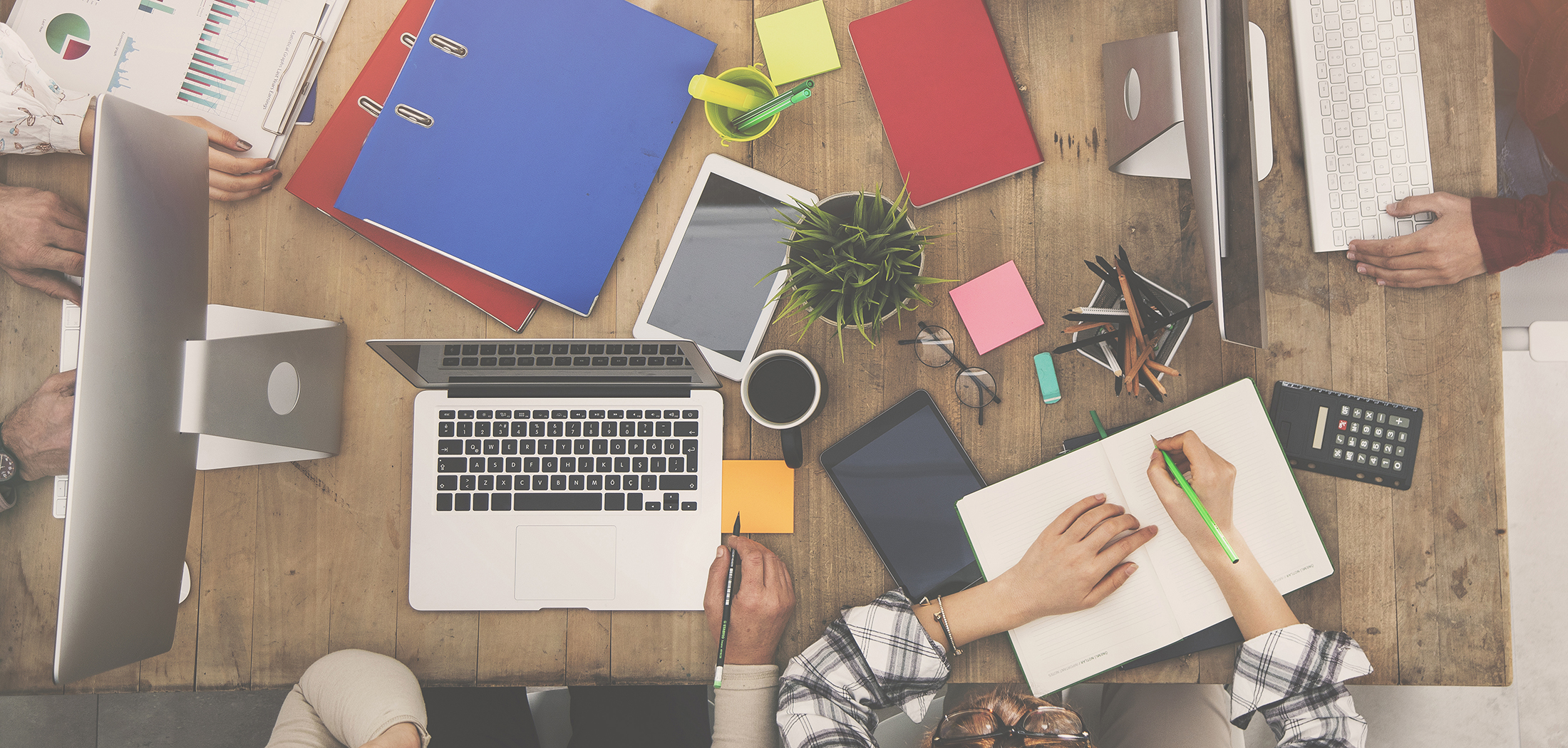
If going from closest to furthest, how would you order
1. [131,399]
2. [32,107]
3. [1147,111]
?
[131,399], [1147,111], [32,107]

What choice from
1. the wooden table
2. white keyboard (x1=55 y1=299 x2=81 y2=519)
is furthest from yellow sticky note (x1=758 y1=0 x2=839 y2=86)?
white keyboard (x1=55 y1=299 x2=81 y2=519)

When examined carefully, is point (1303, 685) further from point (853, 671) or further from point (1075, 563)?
point (853, 671)

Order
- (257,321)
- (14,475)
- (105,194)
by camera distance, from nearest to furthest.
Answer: (105,194)
(257,321)
(14,475)

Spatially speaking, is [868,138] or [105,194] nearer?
[105,194]

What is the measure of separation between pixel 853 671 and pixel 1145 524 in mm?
473

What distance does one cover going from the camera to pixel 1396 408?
1030 mm

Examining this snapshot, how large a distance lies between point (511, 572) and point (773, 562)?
39 centimetres

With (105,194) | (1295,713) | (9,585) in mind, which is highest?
(105,194)

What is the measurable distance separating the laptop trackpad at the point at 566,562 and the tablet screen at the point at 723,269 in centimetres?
33

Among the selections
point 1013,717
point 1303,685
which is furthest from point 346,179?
point 1303,685

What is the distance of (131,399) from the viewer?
2.43ft

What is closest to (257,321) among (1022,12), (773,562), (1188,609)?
(773,562)

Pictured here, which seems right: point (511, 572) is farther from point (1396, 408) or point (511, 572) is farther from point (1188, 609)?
point (1396, 408)

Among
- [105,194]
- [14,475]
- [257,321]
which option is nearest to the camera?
[105,194]
